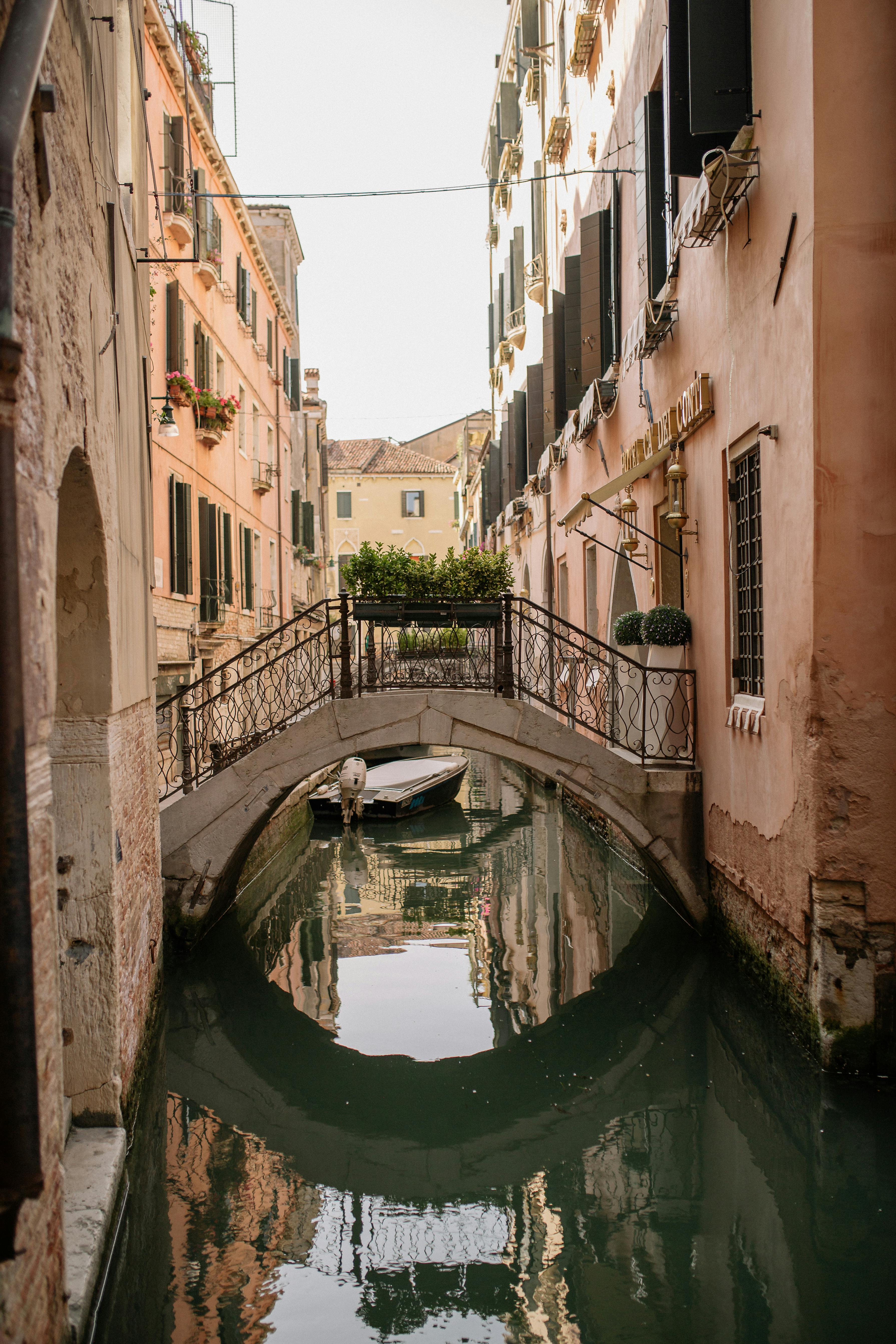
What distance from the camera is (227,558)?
16.4 m

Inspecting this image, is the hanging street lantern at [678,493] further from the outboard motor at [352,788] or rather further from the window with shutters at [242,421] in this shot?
the window with shutters at [242,421]

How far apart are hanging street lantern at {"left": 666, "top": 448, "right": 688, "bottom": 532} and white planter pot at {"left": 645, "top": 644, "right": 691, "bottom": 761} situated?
975mm

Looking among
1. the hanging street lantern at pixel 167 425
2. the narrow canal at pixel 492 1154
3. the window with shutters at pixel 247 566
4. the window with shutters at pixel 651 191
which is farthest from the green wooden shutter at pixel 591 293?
the window with shutters at pixel 247 566

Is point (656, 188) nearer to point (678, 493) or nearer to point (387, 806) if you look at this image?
point (678, 493)

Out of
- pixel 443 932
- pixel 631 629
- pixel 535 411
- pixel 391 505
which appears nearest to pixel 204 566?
pixel 535 411

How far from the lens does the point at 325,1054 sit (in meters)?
6.89

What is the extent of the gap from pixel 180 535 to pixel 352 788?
4219 millimetres

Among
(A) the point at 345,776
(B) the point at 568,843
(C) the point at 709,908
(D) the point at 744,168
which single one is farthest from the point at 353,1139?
(A) the point at 345,776

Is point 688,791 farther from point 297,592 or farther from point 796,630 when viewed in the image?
point 297,592

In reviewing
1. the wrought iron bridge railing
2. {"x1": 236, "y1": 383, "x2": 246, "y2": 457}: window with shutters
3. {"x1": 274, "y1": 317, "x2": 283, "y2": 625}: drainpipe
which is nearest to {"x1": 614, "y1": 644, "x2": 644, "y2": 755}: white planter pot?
the wrought iron bridge railing

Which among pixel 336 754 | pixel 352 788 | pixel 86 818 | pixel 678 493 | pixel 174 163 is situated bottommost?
pixel 352 788

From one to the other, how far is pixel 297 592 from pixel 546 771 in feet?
63.6

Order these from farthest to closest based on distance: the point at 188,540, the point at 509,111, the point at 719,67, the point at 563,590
→ 1. the point at 509,111
2. the point at 563,590
3. the point at 188,540
4. the point at 719,67

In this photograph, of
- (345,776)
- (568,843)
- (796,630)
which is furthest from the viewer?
(345,776)
